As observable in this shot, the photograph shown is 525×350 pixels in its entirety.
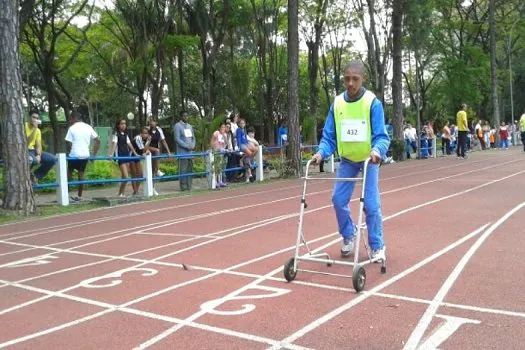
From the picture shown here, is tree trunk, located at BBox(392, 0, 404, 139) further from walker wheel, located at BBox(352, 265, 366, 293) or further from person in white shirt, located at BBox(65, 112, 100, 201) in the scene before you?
walker wheel, located at BBox(352, 265, 366, 293)

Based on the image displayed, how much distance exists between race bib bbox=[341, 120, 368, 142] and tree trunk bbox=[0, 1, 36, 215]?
823cm

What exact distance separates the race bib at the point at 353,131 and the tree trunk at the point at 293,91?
42.4ft

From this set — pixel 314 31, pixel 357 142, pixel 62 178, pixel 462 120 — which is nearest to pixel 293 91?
pixel 462 120

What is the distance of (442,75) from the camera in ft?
152

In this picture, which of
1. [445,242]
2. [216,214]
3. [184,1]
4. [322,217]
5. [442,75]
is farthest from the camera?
[442,75]

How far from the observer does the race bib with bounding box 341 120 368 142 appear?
6359mm

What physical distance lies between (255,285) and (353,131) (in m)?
1.87

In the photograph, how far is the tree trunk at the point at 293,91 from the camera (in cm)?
1928

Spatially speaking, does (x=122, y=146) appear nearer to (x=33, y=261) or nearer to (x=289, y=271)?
(x=33, y=261)

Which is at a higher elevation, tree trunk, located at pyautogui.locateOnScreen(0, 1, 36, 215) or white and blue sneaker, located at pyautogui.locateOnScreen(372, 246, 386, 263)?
tree trunk, located at pyautogui.locateOnScreen(0, 1, 36, 215)

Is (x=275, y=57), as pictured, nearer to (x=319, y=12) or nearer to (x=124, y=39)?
(x=319, y=12)

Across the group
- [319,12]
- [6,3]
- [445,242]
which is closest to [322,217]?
[445,242]

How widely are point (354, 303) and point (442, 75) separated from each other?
43.7 meters

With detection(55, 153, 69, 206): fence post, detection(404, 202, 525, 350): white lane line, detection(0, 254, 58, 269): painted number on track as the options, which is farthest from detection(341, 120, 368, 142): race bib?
detection(55, 153, 69, 206): fence post
